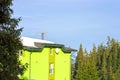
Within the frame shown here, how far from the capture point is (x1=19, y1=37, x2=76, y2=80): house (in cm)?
6575

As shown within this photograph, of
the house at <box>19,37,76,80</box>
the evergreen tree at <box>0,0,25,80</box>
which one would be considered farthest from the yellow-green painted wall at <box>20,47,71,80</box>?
the evergreen tree at <box>0,0,25,80</box>

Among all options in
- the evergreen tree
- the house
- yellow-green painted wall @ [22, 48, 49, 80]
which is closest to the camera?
the evergreen tree

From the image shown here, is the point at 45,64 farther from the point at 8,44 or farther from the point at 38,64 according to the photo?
the point at 8,44

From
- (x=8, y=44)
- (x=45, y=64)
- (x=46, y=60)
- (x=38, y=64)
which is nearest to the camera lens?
(x=8, y=44)

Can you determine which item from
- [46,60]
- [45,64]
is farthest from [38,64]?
[46,60]

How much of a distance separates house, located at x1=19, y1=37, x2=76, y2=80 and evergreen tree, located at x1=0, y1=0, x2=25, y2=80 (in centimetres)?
4137

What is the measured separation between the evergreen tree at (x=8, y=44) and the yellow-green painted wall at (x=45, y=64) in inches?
1602

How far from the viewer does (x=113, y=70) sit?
351 feet

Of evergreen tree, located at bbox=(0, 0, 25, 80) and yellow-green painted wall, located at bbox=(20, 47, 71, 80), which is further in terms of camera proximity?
yellow-green painted wall, located at bbox=(20, 47, 71, 80)

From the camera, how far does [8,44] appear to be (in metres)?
22.6

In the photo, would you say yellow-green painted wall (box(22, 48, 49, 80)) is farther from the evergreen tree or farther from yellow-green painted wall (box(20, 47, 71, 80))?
the evergreen tree

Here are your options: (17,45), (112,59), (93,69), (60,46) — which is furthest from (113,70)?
(17,45)

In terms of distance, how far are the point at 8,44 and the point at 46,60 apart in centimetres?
4601

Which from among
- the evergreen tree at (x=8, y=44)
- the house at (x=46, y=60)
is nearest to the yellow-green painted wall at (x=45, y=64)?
the house at (x=46, y=60)
